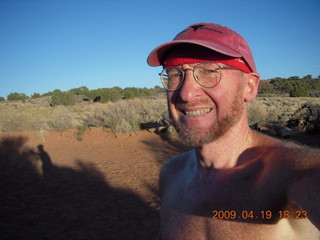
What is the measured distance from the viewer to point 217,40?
148 centimetres

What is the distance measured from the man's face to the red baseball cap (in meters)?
0.12

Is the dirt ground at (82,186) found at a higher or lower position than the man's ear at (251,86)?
lower

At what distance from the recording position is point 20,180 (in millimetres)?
7164

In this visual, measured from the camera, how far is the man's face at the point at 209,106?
1.52 metres

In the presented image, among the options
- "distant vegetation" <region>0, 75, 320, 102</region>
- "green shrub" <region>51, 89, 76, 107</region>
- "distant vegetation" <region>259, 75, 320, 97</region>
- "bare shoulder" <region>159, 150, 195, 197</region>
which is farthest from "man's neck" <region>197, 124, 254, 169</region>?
"green shrub" <region>51, 89, 76, 107</region>

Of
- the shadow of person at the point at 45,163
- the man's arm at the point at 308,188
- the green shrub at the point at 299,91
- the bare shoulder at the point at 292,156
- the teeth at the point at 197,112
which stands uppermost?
the green shrub at the point at 299,91

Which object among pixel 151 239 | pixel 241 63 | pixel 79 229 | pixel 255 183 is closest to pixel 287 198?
pixel 255 183

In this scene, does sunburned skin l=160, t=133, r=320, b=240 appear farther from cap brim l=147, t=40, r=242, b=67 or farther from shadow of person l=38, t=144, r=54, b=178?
shadow of person l=38, t=144, r=54, b=178

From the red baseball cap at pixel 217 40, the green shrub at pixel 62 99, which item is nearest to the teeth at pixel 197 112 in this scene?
the red baseball cap at pixel 217 40

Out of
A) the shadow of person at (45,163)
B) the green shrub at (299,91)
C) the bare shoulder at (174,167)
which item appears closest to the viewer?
the bare shoulder at (174,167)

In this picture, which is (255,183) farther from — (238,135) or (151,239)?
(151,239)

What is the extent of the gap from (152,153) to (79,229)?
4.34 meters
